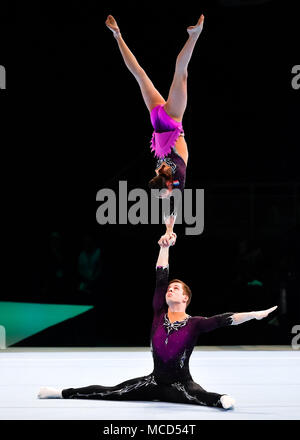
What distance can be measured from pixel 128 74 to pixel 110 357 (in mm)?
2982

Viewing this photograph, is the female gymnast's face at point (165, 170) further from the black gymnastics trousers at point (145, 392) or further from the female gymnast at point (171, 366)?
the black gymnastics trousers at point (145, 392)

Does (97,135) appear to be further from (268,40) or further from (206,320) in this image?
(206,320)

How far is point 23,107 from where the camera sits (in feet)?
24.6

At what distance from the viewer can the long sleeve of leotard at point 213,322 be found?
396 centimetres

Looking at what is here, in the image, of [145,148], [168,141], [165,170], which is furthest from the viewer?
[145,148]

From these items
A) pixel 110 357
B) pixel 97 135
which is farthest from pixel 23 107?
pixel 110 357

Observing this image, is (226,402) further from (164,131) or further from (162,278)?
(164,131)

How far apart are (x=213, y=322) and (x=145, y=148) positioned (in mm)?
3818

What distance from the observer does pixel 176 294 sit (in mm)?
4137

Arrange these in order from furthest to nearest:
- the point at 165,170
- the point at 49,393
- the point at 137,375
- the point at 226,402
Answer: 1. the point at 137,375
2. the point at 165,170
3. the point at 49,393
4. the point at 226,402

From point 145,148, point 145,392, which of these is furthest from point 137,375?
point 145,148

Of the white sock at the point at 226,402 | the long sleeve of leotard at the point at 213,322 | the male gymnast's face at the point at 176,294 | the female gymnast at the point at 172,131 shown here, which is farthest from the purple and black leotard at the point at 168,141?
the white sock at the point at 226,402

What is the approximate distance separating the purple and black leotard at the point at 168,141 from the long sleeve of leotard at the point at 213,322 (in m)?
0.93

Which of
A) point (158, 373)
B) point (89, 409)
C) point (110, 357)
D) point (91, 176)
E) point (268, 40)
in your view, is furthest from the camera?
point (91, 176)
